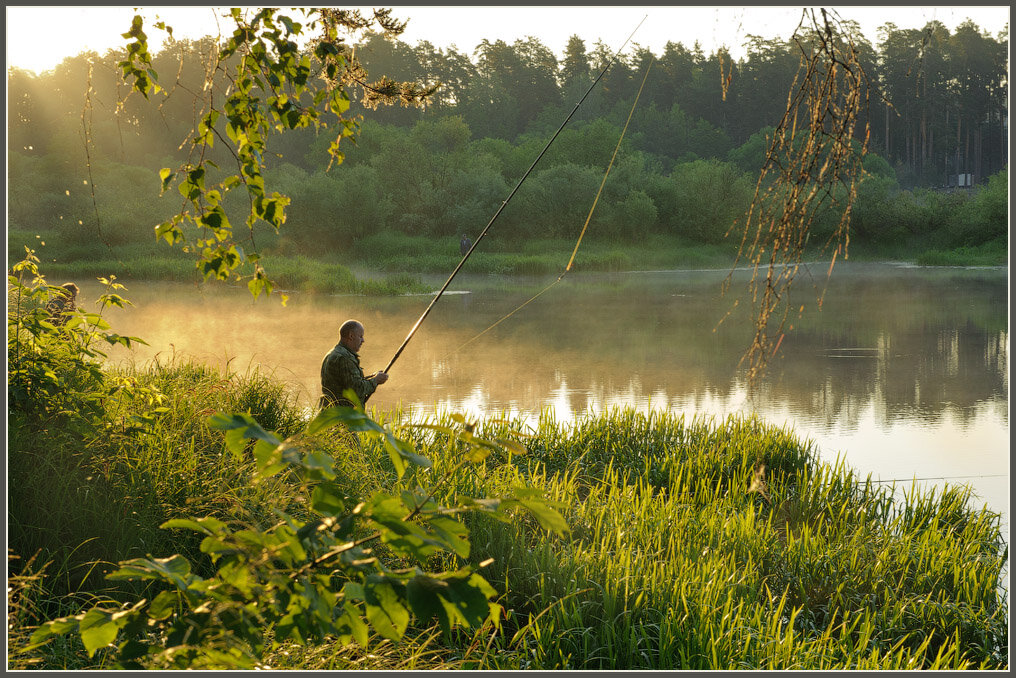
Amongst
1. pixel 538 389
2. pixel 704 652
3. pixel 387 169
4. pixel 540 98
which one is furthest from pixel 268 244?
pixel 704 652

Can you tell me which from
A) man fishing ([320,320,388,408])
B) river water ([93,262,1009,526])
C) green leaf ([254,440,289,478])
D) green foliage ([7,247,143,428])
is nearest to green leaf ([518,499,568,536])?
green leaf ([254,440,289,478])

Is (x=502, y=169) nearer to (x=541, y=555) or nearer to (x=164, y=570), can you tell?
(x=541, y=555)

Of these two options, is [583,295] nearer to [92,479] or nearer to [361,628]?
[92,479]

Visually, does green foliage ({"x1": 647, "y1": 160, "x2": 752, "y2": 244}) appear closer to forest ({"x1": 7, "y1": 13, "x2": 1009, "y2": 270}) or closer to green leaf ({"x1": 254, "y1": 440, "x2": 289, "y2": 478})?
forest ({"x1": 7, "y1": 13, "x2": 1009, "y2": 270})

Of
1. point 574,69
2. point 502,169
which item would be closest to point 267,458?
point 502,169

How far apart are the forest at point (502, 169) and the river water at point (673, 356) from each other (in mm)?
11856

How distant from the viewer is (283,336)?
49.6 feet

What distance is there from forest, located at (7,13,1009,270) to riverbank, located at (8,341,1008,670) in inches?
1076

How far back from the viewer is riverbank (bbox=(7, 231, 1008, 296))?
78.7 ft

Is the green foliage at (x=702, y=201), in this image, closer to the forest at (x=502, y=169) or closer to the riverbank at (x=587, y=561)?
the forest at (x=502, y=169)

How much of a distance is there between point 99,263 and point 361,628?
2971 cm

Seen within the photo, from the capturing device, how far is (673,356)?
44.3 feet

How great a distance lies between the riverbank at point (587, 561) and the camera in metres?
3.10

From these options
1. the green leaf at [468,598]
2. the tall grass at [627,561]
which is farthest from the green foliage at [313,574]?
the tall grass at [627,561]
